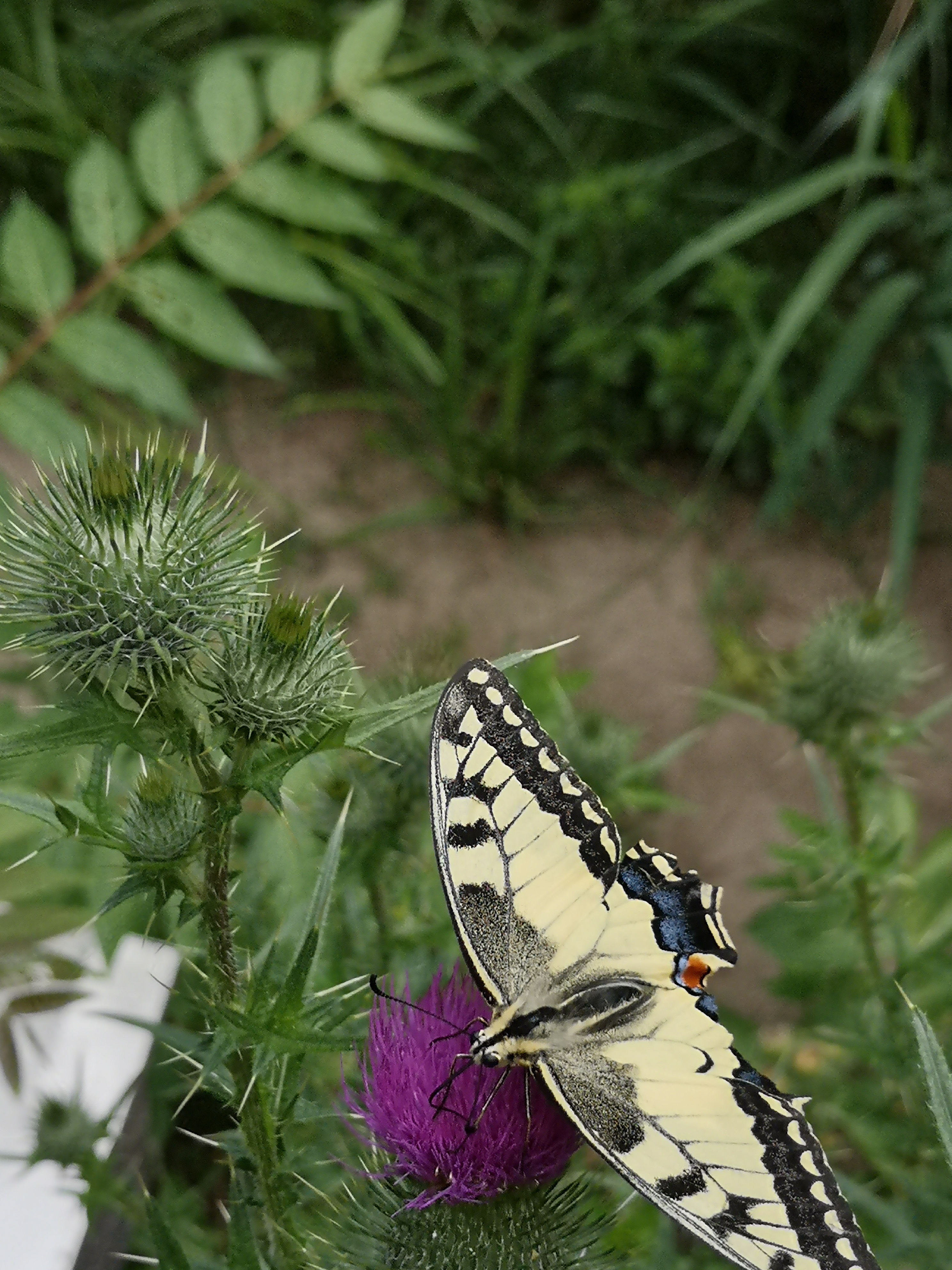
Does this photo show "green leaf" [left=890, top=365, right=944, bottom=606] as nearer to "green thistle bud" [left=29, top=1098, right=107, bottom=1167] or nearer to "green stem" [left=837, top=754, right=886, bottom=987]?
"green stem" [left=837, top=754, right=886, bottom=987]

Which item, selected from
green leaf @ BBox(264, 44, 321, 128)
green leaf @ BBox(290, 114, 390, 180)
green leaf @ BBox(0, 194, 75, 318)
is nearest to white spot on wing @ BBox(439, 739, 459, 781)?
green leaf @ BBox(0, 194, 75, 318)

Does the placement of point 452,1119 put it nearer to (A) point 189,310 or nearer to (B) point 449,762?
(B) point 449,762

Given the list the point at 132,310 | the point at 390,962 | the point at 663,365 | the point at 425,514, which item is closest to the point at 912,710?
the point at 663,365

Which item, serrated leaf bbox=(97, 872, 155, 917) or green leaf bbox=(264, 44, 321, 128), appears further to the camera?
green leaf bbox=(264, 44, 321, 128)

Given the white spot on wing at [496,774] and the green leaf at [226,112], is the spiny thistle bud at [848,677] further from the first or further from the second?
the green leaf at [226,112]

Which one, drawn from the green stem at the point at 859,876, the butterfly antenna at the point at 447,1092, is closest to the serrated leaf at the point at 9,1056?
the butterfly antenna at the point at 447,1092

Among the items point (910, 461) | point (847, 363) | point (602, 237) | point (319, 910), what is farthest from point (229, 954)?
point (602, 237)
